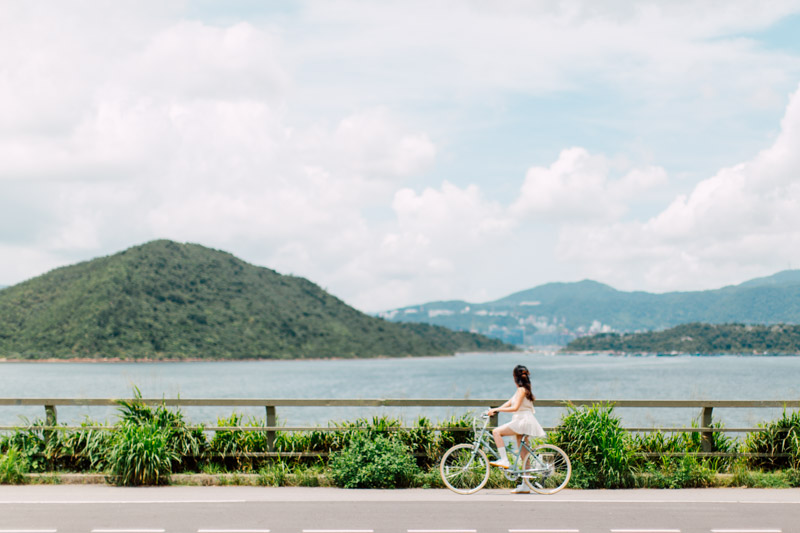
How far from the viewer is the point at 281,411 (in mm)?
53156

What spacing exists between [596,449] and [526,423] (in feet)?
5.05

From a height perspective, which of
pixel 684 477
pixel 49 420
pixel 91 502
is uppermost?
pixel 49 420

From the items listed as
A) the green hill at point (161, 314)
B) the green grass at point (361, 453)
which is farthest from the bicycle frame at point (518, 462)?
the green hill at point (161, 314)

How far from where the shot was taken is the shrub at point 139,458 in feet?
38.0

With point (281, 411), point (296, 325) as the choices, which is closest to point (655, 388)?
point (281, 411)

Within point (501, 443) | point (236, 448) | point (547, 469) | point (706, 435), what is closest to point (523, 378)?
point (501, 443)

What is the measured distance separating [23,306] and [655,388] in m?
120

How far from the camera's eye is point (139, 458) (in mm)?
11570

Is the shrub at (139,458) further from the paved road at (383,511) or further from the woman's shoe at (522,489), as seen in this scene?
the woman's shoe at (522,489)

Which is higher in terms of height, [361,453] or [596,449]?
[361,453]

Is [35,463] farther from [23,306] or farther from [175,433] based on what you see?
[23,306]

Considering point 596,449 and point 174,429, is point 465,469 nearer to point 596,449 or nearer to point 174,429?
point 596,449

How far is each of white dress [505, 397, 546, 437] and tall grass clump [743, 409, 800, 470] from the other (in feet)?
13.8

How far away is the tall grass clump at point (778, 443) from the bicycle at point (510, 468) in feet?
12.0
